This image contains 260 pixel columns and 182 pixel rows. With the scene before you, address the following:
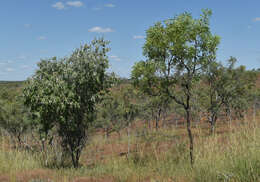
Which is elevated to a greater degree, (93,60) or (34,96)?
(93,60)

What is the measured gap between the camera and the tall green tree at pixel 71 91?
43.1ft

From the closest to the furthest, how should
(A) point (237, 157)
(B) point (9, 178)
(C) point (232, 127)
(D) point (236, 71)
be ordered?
(A) point (237, 157), (C) point (232, 127), (B) point (9, 178), (D) point (236, 71)

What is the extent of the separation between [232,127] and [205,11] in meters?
6.85

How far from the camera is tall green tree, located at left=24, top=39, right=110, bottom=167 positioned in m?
13.1

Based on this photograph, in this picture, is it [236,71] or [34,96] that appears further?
[236,71]

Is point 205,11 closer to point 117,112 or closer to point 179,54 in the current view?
point 179,54

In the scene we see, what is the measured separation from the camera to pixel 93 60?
13.9m

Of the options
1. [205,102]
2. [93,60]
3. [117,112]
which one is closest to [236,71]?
[205,102]

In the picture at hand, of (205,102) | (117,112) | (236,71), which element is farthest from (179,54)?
(117,112)

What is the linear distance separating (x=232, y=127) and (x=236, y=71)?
24.3 meters

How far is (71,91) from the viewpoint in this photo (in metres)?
13.2

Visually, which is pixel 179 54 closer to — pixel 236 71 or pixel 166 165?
pixel 166 165

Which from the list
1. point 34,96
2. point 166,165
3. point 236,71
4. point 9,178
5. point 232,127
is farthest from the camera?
point 236,71

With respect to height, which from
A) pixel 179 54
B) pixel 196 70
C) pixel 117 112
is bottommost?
pixel 117 112
